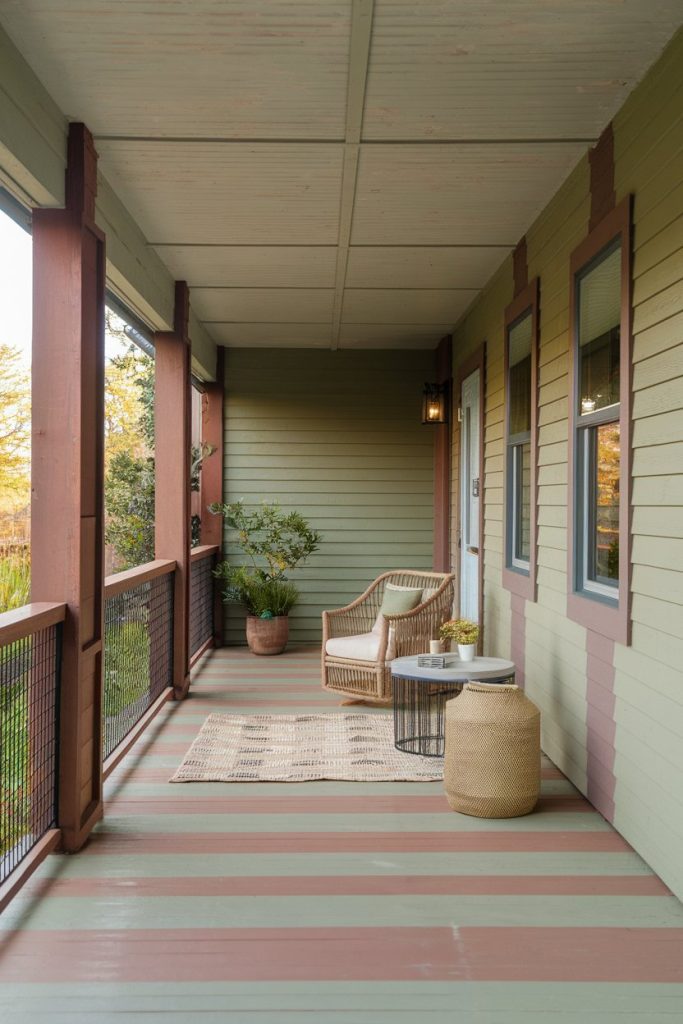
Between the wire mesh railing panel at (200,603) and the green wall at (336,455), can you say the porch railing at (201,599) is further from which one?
the green wall at (336,455)

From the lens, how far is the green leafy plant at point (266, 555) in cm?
774

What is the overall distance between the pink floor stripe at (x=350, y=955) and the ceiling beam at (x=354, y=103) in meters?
2.74

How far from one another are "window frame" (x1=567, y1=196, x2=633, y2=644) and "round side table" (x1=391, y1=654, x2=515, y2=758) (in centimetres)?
59

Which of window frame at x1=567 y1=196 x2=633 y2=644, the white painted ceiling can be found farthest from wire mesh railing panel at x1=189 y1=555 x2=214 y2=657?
window frame at x1=567 y1=196 x2=633 y2=644

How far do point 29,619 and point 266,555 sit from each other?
501 cm

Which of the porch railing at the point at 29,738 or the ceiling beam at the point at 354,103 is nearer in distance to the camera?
the ceiling beam at the point at 354,103


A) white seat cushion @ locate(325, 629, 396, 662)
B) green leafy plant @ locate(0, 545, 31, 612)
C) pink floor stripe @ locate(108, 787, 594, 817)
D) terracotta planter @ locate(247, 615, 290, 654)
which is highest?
green leafy plant @ locate(0, 545, 31, 612)

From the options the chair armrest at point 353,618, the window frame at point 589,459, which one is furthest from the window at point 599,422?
the chair armrest at point 353,618

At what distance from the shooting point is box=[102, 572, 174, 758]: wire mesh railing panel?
15.1 ft

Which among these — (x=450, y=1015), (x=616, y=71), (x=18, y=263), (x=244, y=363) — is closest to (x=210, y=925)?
(x=450, y=1015)

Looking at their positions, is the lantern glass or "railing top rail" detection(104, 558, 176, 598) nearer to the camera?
"railing top rail" detection(104, 558, 176, 598)

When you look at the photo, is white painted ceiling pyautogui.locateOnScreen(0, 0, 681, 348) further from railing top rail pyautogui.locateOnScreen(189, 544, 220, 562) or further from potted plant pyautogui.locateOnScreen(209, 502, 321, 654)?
potted plant pyautogui.locateOnScreen(209, 502, 321, 654)

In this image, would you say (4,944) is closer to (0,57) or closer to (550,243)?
(0,57)

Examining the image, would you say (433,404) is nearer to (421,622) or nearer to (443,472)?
(443,472)
